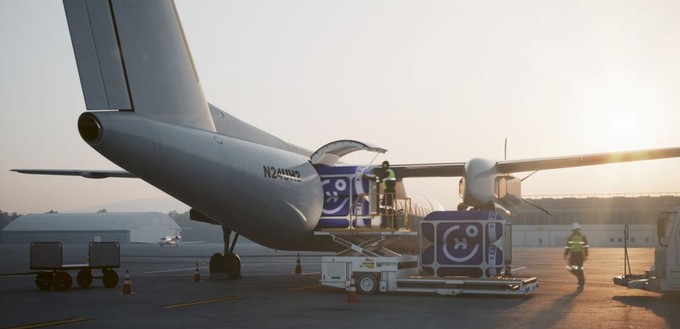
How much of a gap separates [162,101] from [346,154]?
8.47 meters

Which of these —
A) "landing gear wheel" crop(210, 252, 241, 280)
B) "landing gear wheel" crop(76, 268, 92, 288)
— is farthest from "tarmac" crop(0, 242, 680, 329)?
"landing gear wheel" crop(210, 252, 241, 280)

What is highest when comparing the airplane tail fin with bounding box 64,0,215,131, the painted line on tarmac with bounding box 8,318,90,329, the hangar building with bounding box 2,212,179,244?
the airplane tail fin with bounding box 64,0,215,131

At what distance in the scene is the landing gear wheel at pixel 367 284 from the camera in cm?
1911

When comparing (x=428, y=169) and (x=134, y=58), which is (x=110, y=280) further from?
(x=428, y=169)

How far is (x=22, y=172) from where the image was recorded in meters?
31.9

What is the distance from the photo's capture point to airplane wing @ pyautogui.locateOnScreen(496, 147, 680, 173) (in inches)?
938

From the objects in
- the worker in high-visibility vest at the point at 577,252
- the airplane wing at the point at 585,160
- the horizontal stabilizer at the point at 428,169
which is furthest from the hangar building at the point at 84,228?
the worker in high-visibility vest at the point at 577,252

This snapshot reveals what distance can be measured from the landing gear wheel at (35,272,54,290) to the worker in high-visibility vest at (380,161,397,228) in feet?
32.5

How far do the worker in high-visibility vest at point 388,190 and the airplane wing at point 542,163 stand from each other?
12.3 feet

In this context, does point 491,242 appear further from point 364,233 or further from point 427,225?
point 364,233

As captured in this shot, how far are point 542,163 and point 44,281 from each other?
16694 millimetres

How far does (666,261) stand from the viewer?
17359 millimetres

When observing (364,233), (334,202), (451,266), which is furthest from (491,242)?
(334,202)

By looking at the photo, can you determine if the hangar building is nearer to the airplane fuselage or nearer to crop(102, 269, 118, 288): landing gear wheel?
crop(102, 269, 118, 288): landing gear wheel
